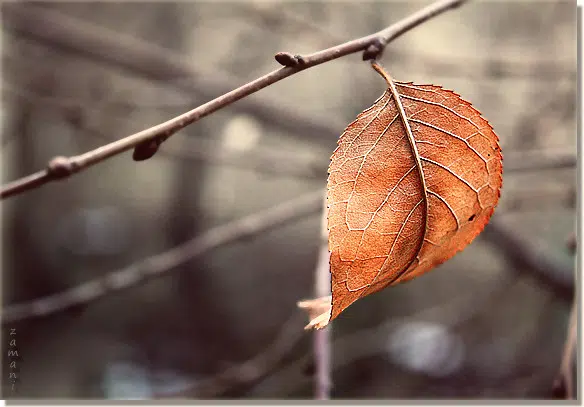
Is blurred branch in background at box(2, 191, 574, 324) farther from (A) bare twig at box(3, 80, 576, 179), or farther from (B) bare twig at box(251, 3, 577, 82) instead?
(B) bare twig at box(251, 3, 577, 82)

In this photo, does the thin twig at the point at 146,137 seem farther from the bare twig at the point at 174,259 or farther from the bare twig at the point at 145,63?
the bare twig at the point at 145,63

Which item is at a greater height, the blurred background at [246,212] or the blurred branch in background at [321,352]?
the blurred background at [246,212]

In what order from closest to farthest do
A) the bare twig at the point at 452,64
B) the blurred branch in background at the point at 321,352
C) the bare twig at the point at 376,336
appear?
1. the blurred branch in background at the point at 321,352
2. the bare twig at the point at 452,64
3. the bare twig at the point at 376,336

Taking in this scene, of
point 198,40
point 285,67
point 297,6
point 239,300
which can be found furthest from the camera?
point 239,300

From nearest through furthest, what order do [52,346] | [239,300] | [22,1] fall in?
1. [22,1]
2. [52,346]
3. [239,300]

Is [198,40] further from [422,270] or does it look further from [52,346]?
[422,270]

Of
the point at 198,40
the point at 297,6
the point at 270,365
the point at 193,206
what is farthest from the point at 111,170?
the point at 270,365

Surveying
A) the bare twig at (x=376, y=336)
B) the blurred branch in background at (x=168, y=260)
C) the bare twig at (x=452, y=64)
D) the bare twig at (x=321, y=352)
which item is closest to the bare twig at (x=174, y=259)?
the blurred branch in background at (x=168, y=260)
